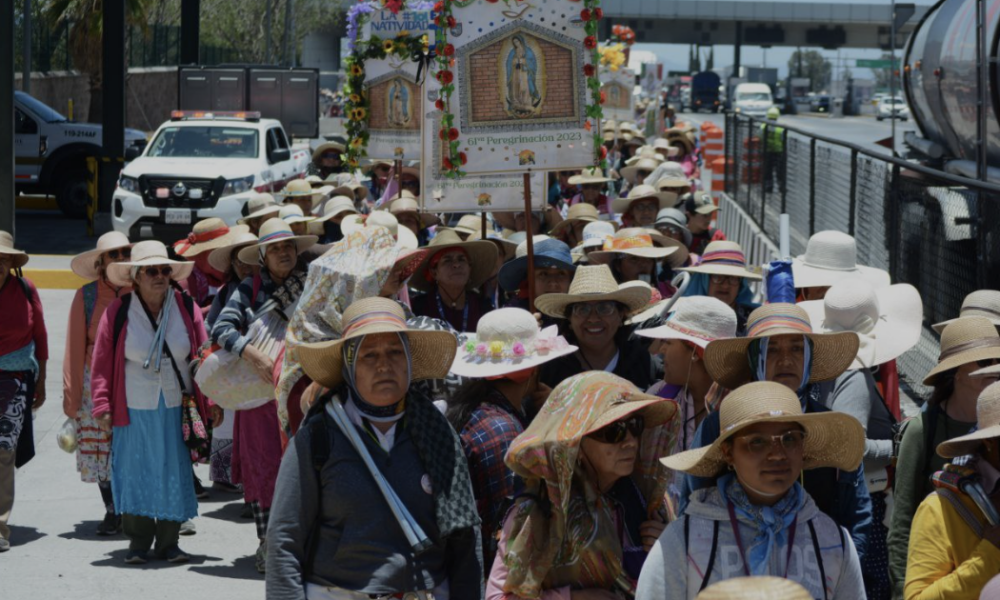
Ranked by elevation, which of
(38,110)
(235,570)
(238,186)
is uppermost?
(38,110)

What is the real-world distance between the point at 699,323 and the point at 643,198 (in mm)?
7063

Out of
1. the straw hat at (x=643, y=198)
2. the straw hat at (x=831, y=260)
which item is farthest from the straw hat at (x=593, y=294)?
the straw hat at (x=643, y=198)

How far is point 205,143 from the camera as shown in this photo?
79.9 feet

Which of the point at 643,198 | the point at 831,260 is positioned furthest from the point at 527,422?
the point at 643,198

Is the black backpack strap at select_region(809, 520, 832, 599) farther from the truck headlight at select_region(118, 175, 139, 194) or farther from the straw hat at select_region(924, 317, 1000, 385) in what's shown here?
the truck headlight at select_region(118, 175, 139, 194)

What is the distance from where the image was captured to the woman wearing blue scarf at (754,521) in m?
3.97

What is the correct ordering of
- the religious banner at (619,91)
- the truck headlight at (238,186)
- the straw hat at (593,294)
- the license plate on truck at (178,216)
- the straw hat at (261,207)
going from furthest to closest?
the truck headlight at (238,186), the religious banner at (619,91), the license plate on truck at (178,216), the straw hat at (261,207), the straw hat at (593,294)

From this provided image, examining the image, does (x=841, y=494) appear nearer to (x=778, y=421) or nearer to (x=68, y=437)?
(x=778, y=421)

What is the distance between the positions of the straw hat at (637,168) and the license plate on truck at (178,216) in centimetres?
786

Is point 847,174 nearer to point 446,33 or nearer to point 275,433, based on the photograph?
point 446,33

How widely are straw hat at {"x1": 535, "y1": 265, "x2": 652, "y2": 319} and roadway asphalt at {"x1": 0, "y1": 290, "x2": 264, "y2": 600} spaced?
7.68 ft

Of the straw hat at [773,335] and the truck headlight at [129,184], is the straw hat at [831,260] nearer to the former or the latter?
the straw hat at [773,335]

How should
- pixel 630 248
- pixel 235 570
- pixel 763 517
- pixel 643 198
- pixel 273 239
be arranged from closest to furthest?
pixel 763 517 → pixel 273 239 → pixel 235 570 → pixel 630 248 → pixel 643 198

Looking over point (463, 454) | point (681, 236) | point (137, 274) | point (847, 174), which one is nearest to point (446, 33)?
point (137, 274)
